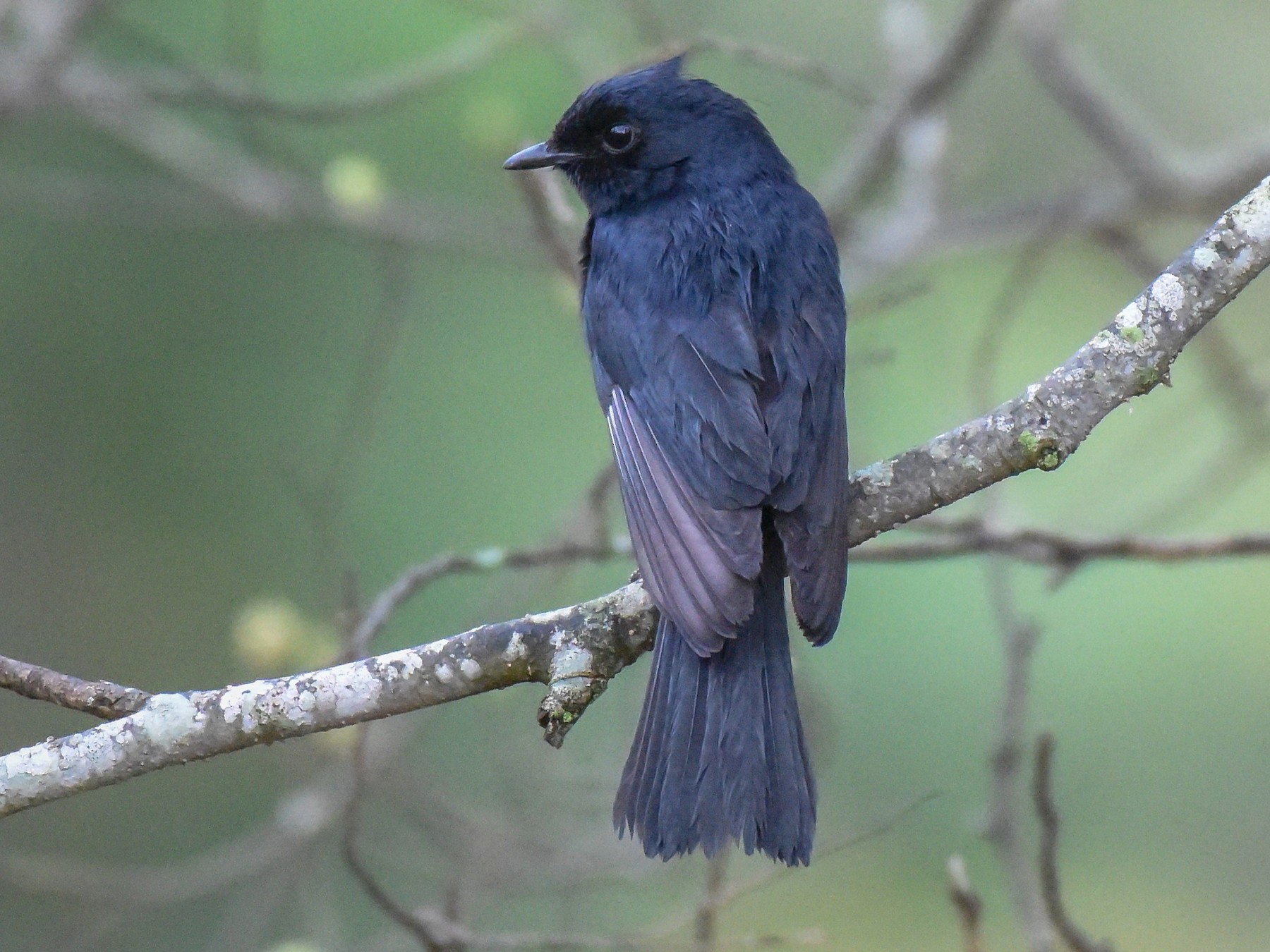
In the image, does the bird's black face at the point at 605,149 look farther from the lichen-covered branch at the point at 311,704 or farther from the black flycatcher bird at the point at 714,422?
the lichen-covered branch at the point at 311,704

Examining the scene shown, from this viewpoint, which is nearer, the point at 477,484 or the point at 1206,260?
the point at 1206,260

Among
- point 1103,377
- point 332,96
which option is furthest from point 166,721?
point 332,96

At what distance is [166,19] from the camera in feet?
24.1

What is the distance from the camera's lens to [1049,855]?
2.79 meters

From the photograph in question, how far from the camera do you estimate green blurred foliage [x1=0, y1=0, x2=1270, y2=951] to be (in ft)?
19.9

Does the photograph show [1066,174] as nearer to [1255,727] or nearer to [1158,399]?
[1158,399]

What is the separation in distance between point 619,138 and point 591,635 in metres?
1.58

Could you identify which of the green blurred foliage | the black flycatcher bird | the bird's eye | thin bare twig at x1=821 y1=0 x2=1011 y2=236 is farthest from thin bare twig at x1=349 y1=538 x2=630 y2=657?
the green blurred foliage

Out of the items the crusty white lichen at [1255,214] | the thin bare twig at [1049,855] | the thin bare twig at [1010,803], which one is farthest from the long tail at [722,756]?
the crusty white lichen at [1255,214]

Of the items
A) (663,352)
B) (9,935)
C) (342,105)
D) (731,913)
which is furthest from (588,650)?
(9,935)

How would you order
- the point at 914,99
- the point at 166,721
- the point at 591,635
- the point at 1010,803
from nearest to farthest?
the point at 166,721, the point at 591,635, the point at 1010,803, the point at 914,99

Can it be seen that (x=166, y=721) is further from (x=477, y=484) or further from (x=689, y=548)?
(x=477, y=484)

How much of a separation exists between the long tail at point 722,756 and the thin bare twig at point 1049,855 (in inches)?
15.6

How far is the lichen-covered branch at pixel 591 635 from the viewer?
8.29 ft
